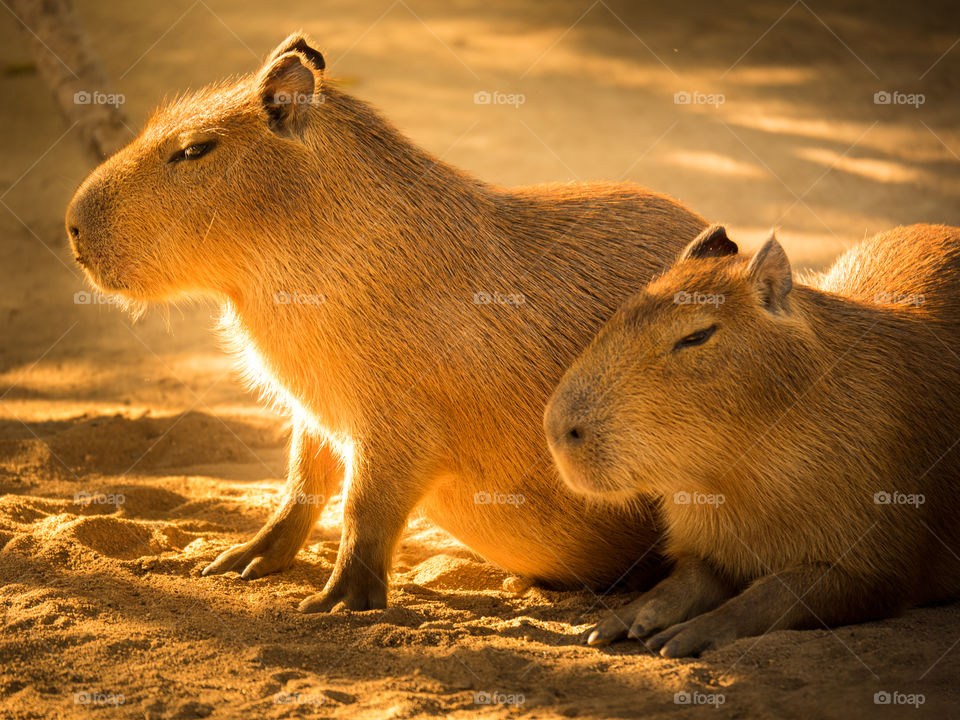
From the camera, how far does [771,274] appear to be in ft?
10.9

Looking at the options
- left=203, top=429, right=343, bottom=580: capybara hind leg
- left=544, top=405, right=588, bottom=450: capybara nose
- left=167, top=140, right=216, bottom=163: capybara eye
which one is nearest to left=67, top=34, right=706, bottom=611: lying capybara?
left=167, top=140, right=216, bottom=163: capybara eye

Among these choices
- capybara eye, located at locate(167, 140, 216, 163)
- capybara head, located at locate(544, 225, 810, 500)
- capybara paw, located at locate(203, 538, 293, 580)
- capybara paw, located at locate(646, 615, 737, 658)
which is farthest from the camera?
capybara paw, located at locate(203, 538, 293, 580)

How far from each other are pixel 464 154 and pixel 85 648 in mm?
6499

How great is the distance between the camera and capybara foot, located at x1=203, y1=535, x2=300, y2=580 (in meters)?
4.02

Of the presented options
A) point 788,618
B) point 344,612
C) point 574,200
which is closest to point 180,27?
point 574,200

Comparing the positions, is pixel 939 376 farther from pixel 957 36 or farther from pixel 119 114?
pixel 957 36

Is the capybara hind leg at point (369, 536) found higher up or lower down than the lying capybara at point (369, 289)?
lower down

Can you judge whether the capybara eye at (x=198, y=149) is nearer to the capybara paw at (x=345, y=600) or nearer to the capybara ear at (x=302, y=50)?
the capybara ear at (x=302, y=50)

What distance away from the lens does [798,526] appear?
11.0ft

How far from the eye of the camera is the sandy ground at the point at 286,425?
2953 millimetres

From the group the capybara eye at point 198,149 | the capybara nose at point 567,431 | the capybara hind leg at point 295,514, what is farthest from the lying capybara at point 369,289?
the capybara nose at point 567,431

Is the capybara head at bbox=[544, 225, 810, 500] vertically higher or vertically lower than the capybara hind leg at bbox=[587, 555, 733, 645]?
higher

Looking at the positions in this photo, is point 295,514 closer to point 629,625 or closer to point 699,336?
point 629,625

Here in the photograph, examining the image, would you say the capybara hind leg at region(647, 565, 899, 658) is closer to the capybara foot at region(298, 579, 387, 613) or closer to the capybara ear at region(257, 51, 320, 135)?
the capybara foot at region(298, 579, 387, 613)
